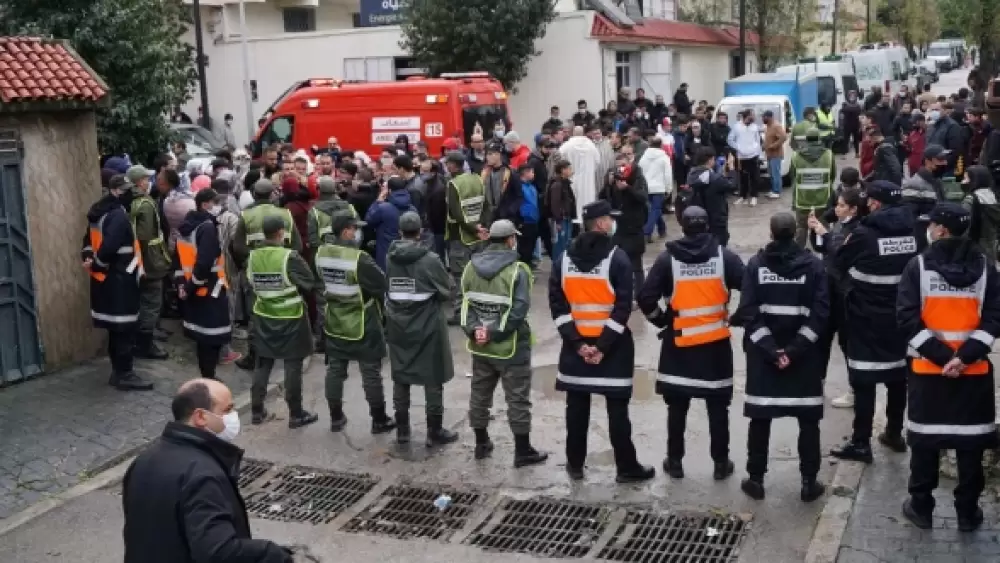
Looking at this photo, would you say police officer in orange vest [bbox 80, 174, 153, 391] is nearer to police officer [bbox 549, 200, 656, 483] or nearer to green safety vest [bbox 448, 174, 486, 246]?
green safety vest [bbox 448, 174, 486, 246]

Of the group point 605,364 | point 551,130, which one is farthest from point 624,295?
point 551,130

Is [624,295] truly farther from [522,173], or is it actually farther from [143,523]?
[522,173]

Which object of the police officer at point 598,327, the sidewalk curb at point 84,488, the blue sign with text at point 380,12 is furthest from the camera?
the blue sign with text at point 380,12

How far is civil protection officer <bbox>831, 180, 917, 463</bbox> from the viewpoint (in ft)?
A: 24.7

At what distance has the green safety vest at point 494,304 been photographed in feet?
25.9

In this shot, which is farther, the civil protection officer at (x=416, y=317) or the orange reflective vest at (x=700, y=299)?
the civil protection officer at (x=416, y=317)

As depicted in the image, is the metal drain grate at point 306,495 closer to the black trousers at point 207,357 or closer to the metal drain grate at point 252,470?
the metal drain grate at point 252,470

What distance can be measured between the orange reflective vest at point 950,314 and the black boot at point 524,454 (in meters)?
2.88

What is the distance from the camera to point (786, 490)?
7430 millimetres

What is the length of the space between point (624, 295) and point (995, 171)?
4.53m

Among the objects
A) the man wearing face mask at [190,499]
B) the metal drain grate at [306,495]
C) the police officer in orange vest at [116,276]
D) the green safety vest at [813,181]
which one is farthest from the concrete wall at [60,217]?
the green safety vest at [813,181]

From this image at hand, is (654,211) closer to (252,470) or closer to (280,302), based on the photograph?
(280,302)

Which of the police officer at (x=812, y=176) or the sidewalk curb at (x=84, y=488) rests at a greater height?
the police officer at (x=812, y=176)

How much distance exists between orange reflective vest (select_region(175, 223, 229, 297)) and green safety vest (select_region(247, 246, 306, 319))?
823 millimetres
